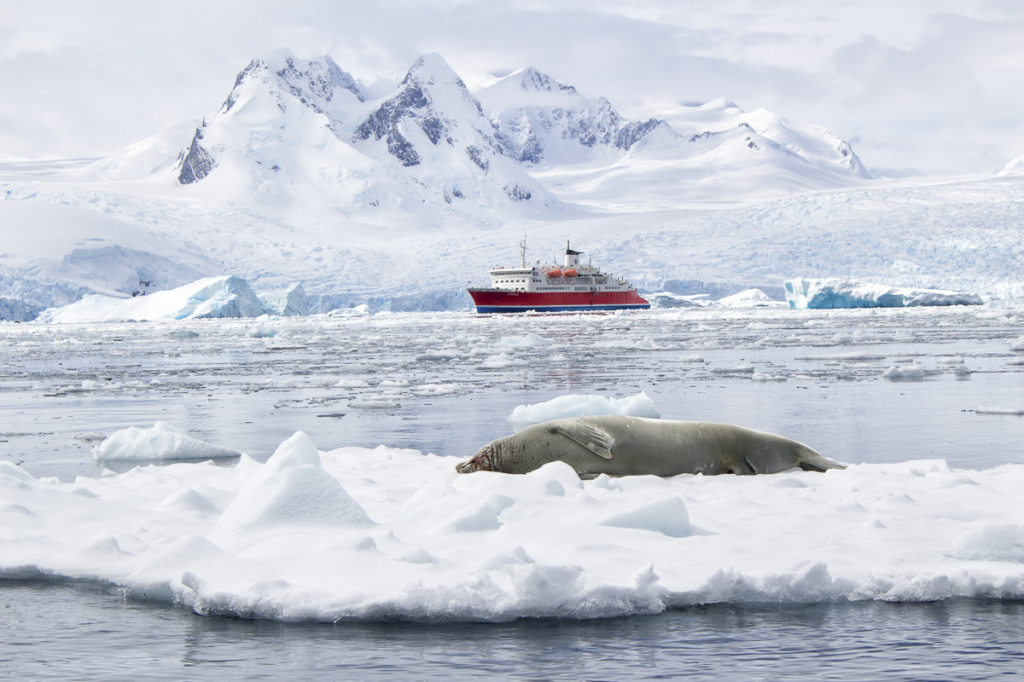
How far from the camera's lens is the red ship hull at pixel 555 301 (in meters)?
62.9

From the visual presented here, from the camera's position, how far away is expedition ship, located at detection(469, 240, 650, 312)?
211 feet

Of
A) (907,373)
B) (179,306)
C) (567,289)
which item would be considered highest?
(567,289)

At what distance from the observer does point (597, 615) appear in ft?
9.29

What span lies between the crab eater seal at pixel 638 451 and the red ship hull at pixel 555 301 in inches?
2257

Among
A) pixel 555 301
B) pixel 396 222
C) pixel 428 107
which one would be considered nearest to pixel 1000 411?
pixel 555 301

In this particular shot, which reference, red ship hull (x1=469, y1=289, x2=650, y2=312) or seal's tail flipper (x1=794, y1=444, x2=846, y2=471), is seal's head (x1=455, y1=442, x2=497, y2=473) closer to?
seal's tail flipper (x1=794, y1=444, x2=846, y2=471)

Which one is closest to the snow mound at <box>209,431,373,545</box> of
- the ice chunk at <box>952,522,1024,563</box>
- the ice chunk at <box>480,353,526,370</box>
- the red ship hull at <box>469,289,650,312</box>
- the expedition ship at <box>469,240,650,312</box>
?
the ice chunk at <box>952,522,1024,563</box>

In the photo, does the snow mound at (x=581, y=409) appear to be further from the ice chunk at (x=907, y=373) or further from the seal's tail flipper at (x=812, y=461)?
the ice chunk at (x=907, y=373)

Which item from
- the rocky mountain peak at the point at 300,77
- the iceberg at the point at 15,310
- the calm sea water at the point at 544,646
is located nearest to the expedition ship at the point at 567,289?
the iceberg at the point at 15,310

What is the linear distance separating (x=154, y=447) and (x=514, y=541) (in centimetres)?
379

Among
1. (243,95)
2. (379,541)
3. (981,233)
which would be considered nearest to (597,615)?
(379,541)

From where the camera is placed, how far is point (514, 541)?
347 centimetres

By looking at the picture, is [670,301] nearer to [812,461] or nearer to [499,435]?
[499,435]

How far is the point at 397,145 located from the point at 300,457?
144 meters
